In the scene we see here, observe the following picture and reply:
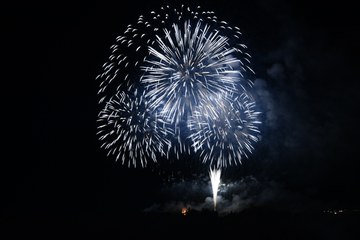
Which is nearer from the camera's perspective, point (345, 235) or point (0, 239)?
point (0, 239)

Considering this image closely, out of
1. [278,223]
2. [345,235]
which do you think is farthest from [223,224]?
[345,235]

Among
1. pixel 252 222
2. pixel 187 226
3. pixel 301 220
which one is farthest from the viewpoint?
pixel 301 220

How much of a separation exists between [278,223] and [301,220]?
31.3ft

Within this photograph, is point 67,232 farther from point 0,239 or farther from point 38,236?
point 0,239

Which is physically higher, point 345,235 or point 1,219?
point 1,219

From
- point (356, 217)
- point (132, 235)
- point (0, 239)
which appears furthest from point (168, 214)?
point (356, 217)

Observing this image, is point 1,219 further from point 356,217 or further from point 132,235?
point 356,217

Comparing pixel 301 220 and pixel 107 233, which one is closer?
pixel 107 233

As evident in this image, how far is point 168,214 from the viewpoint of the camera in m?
81.9

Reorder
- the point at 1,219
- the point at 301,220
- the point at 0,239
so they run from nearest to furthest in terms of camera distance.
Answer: the point at 0,239 < the point at 1,219 < the point at 301,220

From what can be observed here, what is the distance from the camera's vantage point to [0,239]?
45.8 metres

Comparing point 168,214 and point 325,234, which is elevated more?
point 168,214

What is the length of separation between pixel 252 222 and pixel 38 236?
5278cm

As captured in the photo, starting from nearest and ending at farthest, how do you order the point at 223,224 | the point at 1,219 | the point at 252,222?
the point at 1,219 < the point at 223,224 < the point at 252,222
